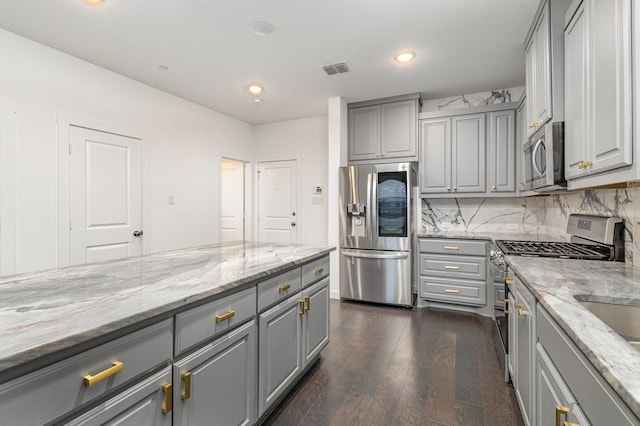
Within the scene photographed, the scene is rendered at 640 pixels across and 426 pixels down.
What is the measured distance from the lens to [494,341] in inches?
109

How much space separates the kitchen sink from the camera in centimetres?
113

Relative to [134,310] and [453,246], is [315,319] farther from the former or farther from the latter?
[453,246]

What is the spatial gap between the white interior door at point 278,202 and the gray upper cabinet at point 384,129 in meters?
1.34

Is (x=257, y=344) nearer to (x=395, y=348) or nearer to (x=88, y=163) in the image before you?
(x=395, y=348)

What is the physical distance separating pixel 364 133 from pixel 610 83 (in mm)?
2993

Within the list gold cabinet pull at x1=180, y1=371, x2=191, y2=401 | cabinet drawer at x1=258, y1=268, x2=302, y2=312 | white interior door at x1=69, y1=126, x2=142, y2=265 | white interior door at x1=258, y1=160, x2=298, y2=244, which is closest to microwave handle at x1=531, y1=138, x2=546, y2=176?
cabinet drawer at x1=258, y1=268, x2=302, y2=312

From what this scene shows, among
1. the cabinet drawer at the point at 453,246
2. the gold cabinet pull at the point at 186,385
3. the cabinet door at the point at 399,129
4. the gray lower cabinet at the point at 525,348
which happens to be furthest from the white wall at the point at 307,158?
the gold cabinet pull at the point at 186,385

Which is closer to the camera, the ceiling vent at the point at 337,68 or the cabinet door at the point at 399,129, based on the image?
the ceiling vent at the point at 337,68

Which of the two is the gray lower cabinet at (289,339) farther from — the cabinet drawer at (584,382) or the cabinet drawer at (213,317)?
the cabinet drawer at (584,382)

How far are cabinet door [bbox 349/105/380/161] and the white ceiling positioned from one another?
36 centimetres

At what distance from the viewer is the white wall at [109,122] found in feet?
8.50

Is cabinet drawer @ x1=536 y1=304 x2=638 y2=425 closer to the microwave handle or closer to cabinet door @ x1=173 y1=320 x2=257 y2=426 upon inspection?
cabinet door @ x1=173 y1=320 x2=257 y2=426

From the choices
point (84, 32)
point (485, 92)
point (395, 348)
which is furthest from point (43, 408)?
point (485, 92)

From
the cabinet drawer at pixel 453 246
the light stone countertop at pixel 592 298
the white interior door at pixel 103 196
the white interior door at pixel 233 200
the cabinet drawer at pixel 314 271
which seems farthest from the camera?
the white interior door at pixel 233 200
